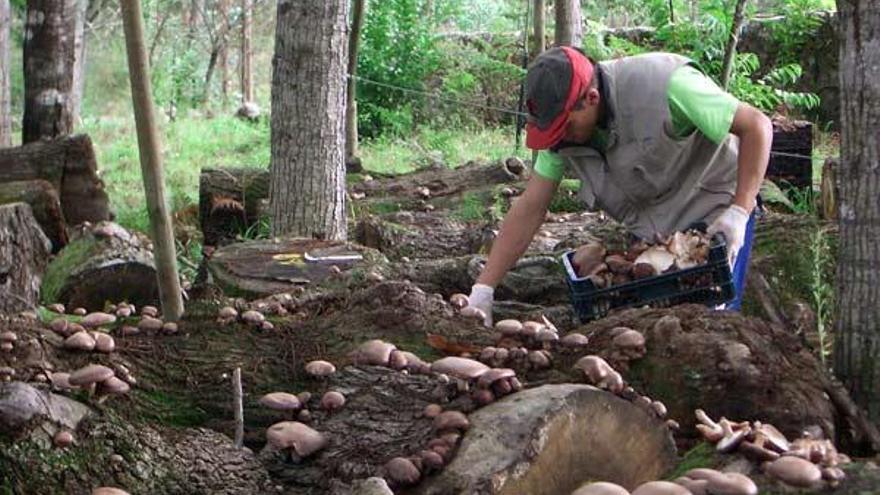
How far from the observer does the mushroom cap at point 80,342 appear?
384 cm

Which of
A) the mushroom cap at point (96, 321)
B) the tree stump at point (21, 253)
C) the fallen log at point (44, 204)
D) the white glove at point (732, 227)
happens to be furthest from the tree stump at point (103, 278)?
the white glove at point (732, 227)

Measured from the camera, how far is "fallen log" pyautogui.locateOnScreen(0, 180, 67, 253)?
8.55m

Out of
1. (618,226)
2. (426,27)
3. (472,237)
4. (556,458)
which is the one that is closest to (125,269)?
(472,237)

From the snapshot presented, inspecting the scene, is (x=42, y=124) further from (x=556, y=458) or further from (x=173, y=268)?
(x=556, y=458)

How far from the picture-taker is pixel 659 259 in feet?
14.6

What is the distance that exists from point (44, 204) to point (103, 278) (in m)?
1.59

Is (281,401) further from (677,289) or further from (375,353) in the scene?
(677,289)

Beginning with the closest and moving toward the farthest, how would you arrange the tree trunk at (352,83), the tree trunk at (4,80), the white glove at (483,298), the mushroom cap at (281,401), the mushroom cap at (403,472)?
the mushroom cap at (403,472)
the mushroom cap at (281,401)
the white glove at (483,298)
the tree trunk at (352,83)
the tree trunk at (4,80)

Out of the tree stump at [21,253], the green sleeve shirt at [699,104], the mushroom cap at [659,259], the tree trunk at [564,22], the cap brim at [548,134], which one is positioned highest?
the tree trunk at [564,22]

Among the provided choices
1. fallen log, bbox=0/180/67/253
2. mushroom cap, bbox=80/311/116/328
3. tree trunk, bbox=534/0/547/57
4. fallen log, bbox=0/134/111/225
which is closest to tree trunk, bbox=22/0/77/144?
fallen log, bbox=0/134/111/225

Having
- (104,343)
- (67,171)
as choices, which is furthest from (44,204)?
(104,343)

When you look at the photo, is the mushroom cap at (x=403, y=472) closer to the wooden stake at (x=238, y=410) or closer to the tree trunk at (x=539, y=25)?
the wooden stake at (x=238, y=410)

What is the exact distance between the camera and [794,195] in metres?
9.77

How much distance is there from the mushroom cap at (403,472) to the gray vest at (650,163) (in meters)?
2.08
